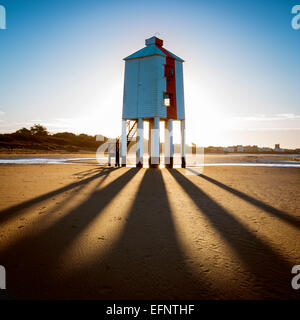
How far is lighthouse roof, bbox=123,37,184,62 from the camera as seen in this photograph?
21.3 meters

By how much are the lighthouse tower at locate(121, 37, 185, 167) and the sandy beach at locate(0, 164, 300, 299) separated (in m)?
14.8

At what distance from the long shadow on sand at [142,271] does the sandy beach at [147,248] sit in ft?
0.04

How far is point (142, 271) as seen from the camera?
10.2 ft

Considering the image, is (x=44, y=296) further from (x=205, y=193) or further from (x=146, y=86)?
(x=146, y=86)

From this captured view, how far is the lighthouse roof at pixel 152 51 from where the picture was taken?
70.0ft

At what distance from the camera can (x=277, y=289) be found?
9.01 feet

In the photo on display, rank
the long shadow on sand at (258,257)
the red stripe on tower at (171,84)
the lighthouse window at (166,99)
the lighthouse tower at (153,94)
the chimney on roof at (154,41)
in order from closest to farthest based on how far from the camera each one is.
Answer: the long shadow on sand at (258,257) < the lighthouse tower at (153,94) < the lighthouse window at (166,99) < the red stripe on tower at (171,84) < the chimney on roof at (154,41)

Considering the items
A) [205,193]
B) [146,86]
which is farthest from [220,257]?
[146,86]

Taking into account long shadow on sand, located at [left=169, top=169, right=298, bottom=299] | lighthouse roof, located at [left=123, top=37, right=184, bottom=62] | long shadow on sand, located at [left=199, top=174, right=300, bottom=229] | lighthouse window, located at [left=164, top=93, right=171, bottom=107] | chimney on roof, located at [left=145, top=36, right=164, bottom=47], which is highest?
chimney on roof, located at [left=145, top=36, right=164, bottom=47]

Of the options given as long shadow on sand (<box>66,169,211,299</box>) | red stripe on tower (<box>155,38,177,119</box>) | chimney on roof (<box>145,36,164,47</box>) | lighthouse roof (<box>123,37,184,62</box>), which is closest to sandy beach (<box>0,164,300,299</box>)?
long shadow on sand (<box>66,169,211,299</box>)

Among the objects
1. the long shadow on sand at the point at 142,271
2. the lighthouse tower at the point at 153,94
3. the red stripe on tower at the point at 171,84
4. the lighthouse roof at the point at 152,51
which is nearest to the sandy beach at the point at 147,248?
the long shadow on sand at the point at 142,271

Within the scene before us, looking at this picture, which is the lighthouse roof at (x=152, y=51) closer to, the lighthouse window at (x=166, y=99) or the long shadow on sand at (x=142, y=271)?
the lighthouse window at (x=166, y=99)

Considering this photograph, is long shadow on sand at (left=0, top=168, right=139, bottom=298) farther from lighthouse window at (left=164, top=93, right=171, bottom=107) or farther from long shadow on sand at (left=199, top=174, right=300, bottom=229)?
lighthouse window at (left=164, top=93, right=171, bottom=107)
